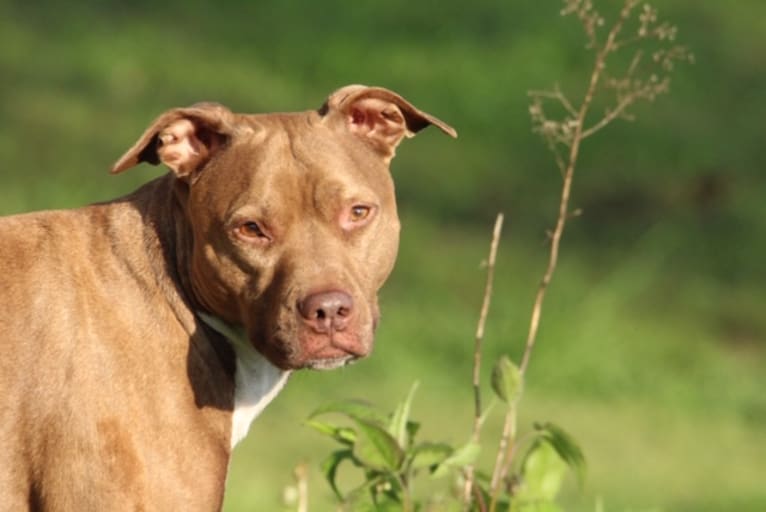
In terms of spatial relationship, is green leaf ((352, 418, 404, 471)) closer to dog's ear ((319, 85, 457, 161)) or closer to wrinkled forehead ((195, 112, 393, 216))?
wrinkled forehead ((195, 112, 393, 216))

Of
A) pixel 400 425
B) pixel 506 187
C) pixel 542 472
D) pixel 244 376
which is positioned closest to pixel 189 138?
pixel 244 376

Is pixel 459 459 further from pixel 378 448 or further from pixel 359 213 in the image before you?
pixel 359 213

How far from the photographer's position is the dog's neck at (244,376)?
6906mm

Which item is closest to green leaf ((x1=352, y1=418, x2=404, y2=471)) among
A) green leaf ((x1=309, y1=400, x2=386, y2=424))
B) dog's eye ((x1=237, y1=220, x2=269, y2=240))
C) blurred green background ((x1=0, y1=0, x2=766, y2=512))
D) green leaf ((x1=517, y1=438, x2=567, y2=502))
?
green leaf ((x1=309, y1=400, x2=386, y2=424))

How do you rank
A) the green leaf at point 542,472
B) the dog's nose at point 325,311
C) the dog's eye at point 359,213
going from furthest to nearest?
the green leaf at point 542,472 < the dog's eye at point 359,213 < the dog's nose at point 325,311

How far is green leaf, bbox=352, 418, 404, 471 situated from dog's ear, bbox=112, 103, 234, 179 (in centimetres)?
94

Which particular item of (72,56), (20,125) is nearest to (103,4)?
(72,56)

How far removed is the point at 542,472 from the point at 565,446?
213 millimetres

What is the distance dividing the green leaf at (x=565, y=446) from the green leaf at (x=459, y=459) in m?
0.24

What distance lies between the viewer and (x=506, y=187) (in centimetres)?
1492

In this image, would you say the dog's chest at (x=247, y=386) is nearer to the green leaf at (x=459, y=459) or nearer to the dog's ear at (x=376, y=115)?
the green leaf at (x=459, y=459)

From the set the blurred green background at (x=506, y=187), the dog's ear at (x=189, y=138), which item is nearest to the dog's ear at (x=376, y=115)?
the dog's ear at (x=189, y=138)

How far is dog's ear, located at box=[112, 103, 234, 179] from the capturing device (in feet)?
22.7

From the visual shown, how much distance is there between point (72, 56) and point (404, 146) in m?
2.47
